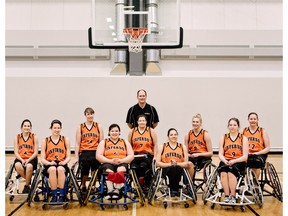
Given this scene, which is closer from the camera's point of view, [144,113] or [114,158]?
[114,158]

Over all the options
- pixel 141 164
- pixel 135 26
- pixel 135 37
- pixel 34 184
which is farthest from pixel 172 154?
pixel 135 26

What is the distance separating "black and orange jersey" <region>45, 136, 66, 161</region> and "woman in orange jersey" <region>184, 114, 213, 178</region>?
69.9 inches

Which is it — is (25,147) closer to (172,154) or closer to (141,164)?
(141,164)

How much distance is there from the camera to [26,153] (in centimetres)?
498

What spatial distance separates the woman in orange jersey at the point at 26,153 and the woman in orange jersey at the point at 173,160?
1.67 meters

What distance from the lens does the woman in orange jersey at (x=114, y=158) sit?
4.30 meters

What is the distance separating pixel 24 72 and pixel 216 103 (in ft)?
17.5

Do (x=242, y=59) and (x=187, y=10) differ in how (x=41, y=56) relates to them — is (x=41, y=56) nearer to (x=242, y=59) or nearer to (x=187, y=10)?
(x=187, y=10)

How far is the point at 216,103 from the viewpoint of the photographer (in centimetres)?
993

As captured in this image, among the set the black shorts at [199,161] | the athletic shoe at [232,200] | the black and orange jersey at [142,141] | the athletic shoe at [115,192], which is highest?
the black and orange jersey at [142,141]

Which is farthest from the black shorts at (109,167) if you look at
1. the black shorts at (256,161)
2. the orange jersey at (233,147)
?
the black shorts at (256,161)

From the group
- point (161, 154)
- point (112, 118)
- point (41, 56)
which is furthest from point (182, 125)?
point (161, 154)

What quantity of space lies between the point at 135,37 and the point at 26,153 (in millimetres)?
2774

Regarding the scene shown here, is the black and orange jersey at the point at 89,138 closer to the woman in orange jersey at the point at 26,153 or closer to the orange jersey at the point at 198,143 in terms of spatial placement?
the woman in orange jersey at the point at 26,153
